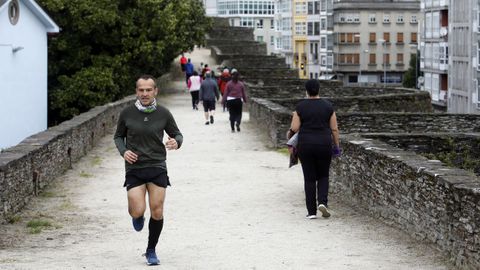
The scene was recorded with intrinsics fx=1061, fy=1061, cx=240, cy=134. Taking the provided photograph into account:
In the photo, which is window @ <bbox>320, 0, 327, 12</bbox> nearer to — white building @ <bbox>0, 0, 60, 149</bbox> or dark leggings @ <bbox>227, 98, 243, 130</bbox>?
white building @ <bbox>0, 0, 60, 149</bbox>

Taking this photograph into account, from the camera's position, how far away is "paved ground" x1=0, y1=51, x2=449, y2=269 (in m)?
10.4

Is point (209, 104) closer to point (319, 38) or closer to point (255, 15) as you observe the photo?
point (319, 38)

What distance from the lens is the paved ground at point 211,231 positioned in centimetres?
1035

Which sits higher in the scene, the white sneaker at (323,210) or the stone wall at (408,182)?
the stone wall at (408,182)

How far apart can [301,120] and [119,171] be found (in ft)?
24.1

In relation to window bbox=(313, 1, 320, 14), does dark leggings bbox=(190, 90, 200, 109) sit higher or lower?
lower

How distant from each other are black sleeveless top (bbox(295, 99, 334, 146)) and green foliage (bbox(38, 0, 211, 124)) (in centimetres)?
3355

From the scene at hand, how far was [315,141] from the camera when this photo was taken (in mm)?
12961

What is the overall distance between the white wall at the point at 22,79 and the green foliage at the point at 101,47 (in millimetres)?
2252

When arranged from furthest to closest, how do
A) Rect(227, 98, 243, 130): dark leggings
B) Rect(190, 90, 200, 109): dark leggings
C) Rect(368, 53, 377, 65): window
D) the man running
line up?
Rect(368, 53, 377, 65): window
Rect(190, 90, 200, 109): dark leggings
Rect(227, 98, 243, 130): dark leggings
the man running

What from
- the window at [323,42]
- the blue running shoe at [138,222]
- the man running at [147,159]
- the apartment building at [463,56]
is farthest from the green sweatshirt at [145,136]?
the window at [323,42]

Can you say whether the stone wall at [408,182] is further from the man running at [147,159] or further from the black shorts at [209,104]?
the black shorts at [209,104]

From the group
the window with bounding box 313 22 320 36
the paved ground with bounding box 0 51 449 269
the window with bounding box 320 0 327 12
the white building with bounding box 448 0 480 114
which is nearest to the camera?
the paved ground with bounding box 0 51 449 269

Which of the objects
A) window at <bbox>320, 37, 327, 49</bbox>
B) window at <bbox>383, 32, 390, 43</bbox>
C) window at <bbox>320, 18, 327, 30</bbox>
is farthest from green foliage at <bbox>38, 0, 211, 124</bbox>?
window at <bbox>320, 18, 327, 30</bbox>
